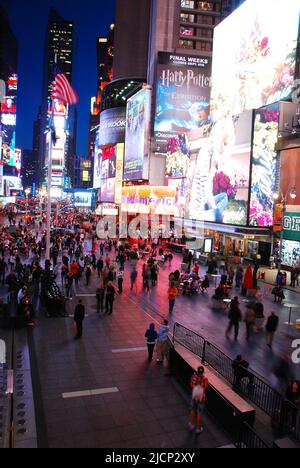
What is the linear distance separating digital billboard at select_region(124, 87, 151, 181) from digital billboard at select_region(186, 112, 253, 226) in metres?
21.7

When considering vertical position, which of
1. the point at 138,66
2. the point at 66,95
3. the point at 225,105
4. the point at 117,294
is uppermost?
the point at 138,66

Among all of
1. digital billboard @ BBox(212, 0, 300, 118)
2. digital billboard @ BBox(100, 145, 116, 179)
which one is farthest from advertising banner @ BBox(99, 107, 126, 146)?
digital billboard @ BBox(212, 0, 300, 118)

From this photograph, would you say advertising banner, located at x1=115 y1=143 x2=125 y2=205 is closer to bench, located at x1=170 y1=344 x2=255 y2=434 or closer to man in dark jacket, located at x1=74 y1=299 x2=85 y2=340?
man in dark jacket, located at x1=74 y1=299 x2=85 y2=340

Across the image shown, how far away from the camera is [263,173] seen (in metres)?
33.4

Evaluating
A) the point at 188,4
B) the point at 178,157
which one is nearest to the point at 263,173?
the point at 178,157

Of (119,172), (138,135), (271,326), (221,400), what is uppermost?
(138,135)

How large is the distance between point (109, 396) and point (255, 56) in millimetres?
38609

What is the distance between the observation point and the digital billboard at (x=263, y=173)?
108 ft

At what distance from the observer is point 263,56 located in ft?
127

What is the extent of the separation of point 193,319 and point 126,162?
204 ft

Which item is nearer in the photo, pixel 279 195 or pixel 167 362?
pixel 167 362

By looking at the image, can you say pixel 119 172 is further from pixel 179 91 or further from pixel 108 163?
pixel 179 91

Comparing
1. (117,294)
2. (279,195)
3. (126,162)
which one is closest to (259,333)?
(117,294)
